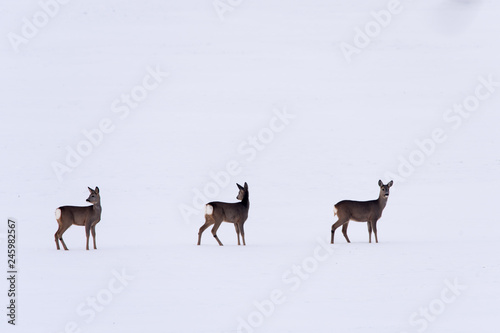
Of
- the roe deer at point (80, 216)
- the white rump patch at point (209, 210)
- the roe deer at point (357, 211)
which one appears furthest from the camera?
the roe deer at point (357, 211)

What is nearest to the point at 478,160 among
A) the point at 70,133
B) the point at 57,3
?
the point at 70,133

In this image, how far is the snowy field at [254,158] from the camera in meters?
12.0

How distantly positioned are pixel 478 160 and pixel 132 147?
12371 millimetres

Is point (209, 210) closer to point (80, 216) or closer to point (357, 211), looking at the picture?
point (80, 216)

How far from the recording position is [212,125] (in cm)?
3491

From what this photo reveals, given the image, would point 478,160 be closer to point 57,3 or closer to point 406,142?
point 406,142

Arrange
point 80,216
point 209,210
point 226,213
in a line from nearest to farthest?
1. point 80,216
2. point 209,210
3. point 226,213

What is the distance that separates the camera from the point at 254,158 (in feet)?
100

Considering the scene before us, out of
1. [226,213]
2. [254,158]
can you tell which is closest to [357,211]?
[226,213]

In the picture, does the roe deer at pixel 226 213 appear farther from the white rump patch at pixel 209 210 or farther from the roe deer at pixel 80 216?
the roe deer at pixel 80 216

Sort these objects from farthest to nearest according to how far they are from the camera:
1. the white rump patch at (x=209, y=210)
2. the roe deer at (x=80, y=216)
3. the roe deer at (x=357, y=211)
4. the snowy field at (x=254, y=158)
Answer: the roe deer at (x=357, y=211) < the white rump patch at (x=209, y=210) < the roe deer at (x=80, y=216) < the snowy field at (x=254, y=158)

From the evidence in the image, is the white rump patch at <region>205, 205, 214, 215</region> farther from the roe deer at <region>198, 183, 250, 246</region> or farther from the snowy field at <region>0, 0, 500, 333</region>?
the snowy field at <region>0, 0, 500, 333</region>

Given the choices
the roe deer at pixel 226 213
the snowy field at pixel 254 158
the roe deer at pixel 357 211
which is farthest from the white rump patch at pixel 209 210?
the roe deer at pixel 357 211

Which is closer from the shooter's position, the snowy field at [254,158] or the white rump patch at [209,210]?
the snowy field at [254,158]
